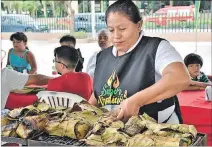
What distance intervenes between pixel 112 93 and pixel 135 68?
0.16 m

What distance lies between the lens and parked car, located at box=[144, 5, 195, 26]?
13639 millimetres

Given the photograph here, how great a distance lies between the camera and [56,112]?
4.35 ft

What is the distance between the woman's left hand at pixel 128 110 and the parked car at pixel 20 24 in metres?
12.8

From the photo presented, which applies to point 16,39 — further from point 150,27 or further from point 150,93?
point 150,27

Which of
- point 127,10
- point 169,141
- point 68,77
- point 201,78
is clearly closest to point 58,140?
point 169,141

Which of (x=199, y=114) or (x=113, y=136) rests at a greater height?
(x=113, y=136)

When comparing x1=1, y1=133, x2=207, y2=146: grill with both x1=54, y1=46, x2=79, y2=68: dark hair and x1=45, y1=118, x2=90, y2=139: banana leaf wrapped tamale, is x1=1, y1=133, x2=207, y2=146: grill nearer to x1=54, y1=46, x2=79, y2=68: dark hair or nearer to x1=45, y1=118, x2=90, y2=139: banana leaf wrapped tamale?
x1=45, y1=118, x2=90, y2=139: banana leaf wrapped tamale

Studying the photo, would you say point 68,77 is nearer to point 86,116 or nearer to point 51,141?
point 86,116

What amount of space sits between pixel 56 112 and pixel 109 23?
1.60 ft

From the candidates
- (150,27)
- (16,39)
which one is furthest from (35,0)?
(16,39)

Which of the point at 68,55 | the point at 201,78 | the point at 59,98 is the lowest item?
the point at 201,78

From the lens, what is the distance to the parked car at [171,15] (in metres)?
13.6

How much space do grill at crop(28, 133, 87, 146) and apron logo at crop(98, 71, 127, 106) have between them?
44 centimetres

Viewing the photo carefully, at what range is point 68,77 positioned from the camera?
2.80 metres
